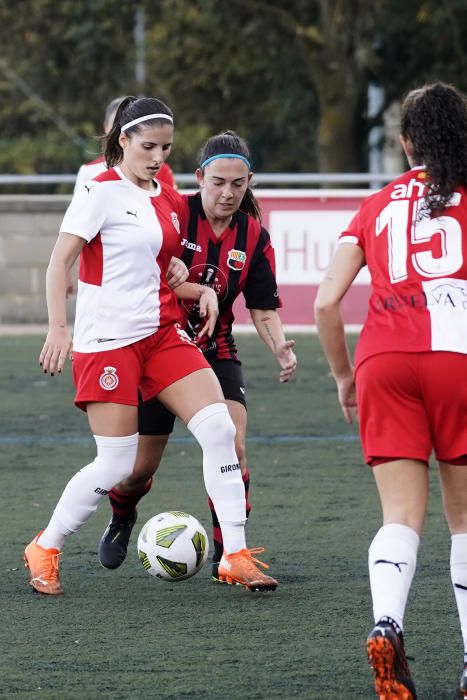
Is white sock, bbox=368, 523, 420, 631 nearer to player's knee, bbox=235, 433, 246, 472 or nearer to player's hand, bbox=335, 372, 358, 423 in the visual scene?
player's hand, bbox=335, 372, 358, 423

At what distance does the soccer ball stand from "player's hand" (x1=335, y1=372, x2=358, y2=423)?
1549 mm

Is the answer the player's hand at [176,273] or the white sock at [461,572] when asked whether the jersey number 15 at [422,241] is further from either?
the player's hand at [176,273]

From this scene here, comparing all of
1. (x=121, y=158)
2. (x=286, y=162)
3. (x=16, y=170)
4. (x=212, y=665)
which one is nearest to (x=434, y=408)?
(x=212, y=665)

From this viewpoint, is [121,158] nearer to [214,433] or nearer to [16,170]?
[214,433]

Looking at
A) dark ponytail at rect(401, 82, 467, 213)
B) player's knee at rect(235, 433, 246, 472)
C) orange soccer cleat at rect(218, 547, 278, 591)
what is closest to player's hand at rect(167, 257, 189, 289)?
player's knee at rect(235, 433, 246, 472)

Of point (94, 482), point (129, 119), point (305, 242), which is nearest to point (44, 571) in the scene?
point (94, 482)

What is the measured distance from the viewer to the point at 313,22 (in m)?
27.6

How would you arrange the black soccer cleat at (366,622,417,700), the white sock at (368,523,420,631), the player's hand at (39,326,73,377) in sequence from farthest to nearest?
the player's hand at (39,326,73,377)
the white sock at (368,523,420,631)
the black soccer cleat at (366,622,417,700)

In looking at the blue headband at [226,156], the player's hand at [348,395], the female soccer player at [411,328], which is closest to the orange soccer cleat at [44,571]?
the blue headband at [226,156]

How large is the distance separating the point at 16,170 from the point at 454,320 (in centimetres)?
3966

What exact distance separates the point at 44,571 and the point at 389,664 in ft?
6.85

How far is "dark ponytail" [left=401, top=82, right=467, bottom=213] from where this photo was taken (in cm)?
426

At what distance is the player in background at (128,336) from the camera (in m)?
5.56

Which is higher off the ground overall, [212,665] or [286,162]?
[286,162]
